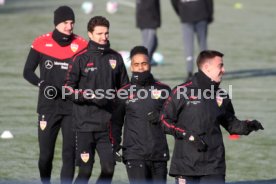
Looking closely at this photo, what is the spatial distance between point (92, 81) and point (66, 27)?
0.96 metres

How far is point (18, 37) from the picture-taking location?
2875 centimetres

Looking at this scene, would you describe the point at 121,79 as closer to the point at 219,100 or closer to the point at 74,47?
the point at 74,47

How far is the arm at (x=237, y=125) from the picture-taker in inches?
433

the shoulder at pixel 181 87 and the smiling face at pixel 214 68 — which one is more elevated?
the smiling face at pixel 214 68

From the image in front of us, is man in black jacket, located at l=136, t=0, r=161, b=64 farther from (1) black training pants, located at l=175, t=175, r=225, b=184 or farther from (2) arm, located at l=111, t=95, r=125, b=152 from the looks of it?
(1) black training pants, located at l=175, t=175, r=225, b=184

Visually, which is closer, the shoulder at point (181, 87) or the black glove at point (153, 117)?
the shoulder at point (181, 87)

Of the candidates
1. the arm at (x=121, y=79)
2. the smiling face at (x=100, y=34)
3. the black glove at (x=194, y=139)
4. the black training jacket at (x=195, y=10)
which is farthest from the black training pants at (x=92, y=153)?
the black training jacket at (x=195, y=10)

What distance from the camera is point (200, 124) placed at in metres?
10.9

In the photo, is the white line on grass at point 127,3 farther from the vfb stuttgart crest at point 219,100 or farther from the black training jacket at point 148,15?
the vfb stuttgart crest at point 219,100

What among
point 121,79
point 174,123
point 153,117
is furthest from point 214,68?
point 121,79

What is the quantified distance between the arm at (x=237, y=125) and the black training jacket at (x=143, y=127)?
0.83 metres

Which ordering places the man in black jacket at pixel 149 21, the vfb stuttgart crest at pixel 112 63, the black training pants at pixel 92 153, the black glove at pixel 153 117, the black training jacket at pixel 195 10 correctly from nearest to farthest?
the black glove at pixel 153 117, the black training pants at pixel 92 153, the vfb stuttgart crest at pixel 112 63, the black training jacket at pixel 195 10, the man in black jacket at pixel 149 21

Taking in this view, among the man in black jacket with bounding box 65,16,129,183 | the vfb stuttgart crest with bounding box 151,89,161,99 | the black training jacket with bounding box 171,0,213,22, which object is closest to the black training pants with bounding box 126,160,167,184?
the man in black jacket with bounding box 65,16,129,183

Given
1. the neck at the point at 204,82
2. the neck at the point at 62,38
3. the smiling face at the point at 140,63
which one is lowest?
the neck at the point at 204,82
